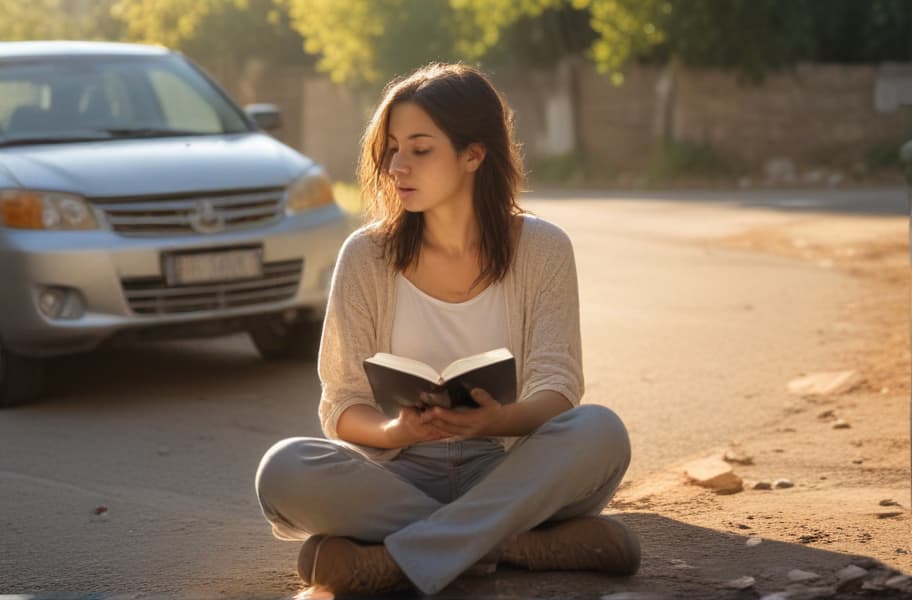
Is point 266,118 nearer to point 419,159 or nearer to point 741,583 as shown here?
point 419,159

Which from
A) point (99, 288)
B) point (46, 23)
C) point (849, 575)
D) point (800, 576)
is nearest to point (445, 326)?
point (800, 576)

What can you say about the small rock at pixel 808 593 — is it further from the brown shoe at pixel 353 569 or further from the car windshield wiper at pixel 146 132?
the car windshield wiper at pixel 146 132

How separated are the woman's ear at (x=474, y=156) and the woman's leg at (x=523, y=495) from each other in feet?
2.60

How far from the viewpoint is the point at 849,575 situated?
423 cm

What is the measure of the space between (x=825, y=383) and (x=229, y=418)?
3.01 m

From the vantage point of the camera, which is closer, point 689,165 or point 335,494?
point 335,494

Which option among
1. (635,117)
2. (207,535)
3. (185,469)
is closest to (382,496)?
(207,535)

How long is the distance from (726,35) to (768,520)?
20229 mm

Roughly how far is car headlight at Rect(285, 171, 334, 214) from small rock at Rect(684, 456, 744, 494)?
3.11m

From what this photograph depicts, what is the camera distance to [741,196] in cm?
Result: 2162

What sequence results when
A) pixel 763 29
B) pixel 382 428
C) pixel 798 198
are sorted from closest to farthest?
pixel 382 428, pixel 798 198, pixel 763 29

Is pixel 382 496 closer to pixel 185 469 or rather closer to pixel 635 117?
pixel 185 469

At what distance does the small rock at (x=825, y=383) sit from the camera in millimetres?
7957

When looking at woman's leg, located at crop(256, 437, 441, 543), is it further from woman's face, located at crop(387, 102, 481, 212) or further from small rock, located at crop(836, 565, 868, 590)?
small rock, located at crop(836, 565, 868, 590)
